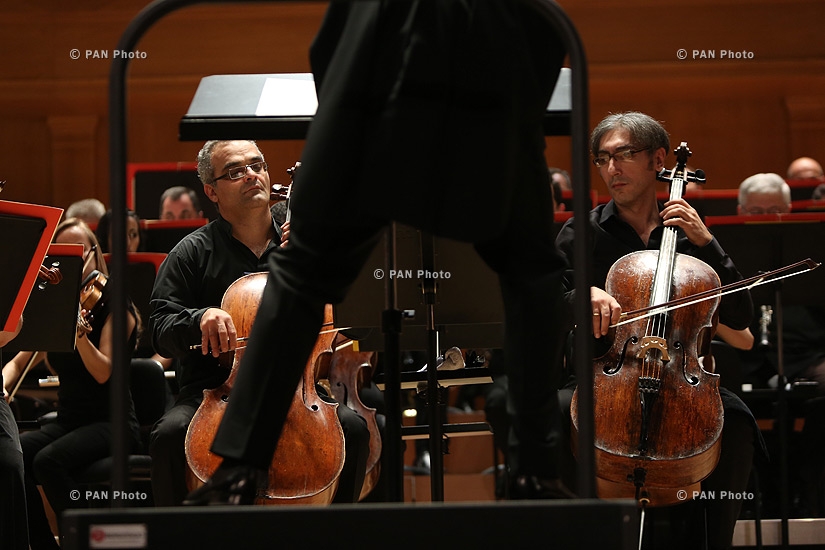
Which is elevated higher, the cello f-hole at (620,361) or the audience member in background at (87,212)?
the audience member in background at (87,212)

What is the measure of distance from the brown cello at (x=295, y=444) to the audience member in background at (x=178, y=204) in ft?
7.58

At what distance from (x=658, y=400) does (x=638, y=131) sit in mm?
879

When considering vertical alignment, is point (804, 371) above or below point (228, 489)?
above

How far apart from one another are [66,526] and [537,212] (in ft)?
2.31

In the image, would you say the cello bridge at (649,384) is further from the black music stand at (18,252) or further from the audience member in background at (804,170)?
the audience member in background at (804,170)

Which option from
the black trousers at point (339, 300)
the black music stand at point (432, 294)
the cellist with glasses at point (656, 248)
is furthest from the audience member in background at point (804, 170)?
the black trousers at point (339, 300)

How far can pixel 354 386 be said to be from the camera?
285cm

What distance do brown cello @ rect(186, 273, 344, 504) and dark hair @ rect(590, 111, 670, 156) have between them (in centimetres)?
108

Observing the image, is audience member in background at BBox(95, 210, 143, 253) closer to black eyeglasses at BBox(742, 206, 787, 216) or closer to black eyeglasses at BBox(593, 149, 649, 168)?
black eyeglasses at BBox(593, 149, 649, 168)

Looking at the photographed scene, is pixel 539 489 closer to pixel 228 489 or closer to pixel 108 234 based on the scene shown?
pixel 228 489

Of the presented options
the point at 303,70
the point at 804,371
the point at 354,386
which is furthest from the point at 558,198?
the point at 303,70

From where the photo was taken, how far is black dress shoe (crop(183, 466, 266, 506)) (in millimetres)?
1237

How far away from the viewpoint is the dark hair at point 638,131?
2.88 m

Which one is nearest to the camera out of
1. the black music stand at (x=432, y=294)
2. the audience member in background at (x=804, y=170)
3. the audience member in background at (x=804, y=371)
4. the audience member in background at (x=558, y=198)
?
the black music stand at (x=432, y=294)
